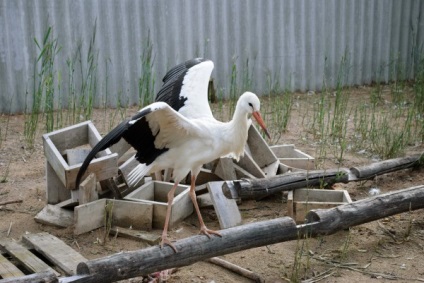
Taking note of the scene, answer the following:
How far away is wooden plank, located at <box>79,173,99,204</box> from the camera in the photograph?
4436mm

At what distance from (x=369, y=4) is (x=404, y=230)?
6.46m

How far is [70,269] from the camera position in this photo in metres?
3.80

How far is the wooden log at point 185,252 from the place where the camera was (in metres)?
3.25

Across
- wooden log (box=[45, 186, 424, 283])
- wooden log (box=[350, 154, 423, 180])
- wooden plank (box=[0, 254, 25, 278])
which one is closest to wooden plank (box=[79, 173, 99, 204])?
wooden plank (box=[0, 254, 25, 278])

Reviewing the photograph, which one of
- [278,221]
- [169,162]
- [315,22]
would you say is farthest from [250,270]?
[315,22]

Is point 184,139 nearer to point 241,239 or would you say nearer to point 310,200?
point 241,239

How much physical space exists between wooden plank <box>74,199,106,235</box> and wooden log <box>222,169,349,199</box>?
933 mm

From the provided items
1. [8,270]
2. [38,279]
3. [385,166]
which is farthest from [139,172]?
[385,166]

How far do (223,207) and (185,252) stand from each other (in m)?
A: 1.09

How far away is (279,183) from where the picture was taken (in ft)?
15.9

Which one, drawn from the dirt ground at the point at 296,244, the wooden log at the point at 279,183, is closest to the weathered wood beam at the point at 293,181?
the wooden log at the point at 279,183

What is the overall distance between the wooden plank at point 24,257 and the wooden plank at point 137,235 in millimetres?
659

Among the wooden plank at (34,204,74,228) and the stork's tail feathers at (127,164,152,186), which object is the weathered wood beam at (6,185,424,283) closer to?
the stork's tail feathers at (127,164,152,186)

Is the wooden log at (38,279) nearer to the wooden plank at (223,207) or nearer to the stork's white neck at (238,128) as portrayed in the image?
the stork's white neck at (238,128)
